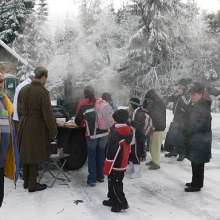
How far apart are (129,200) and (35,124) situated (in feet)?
6.14

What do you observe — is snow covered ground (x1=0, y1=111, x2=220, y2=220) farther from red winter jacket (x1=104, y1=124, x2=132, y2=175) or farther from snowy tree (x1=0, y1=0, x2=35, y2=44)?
snowy tree (x1=0, y1=0, x2=35, y2=44)

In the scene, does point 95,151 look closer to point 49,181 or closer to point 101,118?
point 101,118

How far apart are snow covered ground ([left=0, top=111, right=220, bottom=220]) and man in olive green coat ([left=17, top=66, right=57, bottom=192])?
0.48 metres

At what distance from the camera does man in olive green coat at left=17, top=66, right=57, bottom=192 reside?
5.03m

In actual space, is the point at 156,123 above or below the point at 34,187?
above

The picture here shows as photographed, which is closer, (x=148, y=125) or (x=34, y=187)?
(x=34, y=187)

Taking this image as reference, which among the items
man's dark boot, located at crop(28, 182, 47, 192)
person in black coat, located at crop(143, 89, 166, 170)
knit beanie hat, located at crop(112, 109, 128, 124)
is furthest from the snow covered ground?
knit beanie hat, located at crop(112, 109, 128, 124)

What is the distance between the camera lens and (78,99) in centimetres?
1184

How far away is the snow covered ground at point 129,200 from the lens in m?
4.37

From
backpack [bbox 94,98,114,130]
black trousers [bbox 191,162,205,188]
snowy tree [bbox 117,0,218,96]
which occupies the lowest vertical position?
black trousers [bbox 191,162,205,188]

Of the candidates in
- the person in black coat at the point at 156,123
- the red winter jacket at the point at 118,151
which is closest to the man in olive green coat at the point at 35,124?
the red winter jacket at the point at 118,151

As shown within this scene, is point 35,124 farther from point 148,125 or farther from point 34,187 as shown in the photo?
point 148,125

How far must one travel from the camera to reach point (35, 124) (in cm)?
510

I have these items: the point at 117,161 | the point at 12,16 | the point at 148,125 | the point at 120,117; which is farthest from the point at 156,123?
the point at 12,16
